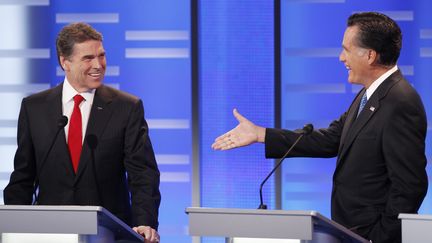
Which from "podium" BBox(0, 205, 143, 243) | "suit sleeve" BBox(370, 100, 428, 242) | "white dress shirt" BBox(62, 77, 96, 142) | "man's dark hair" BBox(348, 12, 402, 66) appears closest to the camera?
"podium" BBox(0, 205, 143, 243)

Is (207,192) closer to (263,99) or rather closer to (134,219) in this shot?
(263,99)

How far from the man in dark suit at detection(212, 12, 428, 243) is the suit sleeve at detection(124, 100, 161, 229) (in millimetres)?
314

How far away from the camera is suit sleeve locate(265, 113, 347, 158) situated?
13.7 feet

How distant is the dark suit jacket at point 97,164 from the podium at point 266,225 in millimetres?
900

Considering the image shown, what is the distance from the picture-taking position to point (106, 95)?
416 cm

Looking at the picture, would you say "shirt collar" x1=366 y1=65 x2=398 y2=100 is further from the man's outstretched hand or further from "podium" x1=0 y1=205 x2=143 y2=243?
"podium" x1=0 y1=205 x2=143 y2=243

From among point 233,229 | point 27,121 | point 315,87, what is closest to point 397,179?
point 233,229

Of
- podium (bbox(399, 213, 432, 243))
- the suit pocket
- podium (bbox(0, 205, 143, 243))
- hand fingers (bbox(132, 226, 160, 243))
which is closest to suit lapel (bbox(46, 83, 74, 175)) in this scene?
hand fingers (bbox(132, 226, 160, 243))

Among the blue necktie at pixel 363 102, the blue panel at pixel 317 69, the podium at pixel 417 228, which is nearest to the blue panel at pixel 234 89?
the blue panel at pixel 317 69

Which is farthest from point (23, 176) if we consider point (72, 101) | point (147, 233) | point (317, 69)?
point (317, 69)

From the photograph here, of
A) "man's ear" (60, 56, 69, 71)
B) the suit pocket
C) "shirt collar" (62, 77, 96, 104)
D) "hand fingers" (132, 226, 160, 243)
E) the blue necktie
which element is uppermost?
"man's ear" (60, 56, 69, 71)

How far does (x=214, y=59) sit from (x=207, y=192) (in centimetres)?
84

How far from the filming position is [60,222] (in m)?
3.04

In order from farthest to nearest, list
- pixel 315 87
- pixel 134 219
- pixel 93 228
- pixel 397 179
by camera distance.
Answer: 1. pixel 315 87
2. pixel 134 219
3. pixel 397 179
4. pixel 93 228
